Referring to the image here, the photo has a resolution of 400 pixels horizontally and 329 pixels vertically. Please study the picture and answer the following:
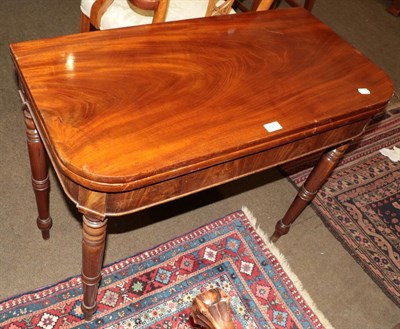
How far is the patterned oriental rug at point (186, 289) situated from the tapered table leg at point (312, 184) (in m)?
0.10

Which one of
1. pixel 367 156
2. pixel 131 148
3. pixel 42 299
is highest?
pixel 131 148

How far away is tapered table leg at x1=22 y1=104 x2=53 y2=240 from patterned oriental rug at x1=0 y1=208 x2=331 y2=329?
0.74 ft

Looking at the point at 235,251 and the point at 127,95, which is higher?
the point at 127,95

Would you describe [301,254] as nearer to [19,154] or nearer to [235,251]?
[235,251]

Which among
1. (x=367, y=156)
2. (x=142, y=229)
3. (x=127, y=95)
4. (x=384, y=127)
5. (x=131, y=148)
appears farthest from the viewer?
(x=384, y=127)

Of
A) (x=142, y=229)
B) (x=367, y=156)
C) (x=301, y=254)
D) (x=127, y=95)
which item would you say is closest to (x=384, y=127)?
(x=367, y=156)

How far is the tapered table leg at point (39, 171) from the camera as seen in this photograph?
3.92 feet

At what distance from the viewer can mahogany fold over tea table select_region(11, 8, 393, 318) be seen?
90 centimetres

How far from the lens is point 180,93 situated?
1.07m

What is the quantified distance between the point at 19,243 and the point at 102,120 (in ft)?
2.88

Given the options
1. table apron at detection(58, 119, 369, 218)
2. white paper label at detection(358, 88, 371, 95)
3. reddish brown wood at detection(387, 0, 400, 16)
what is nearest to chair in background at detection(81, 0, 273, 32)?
white paper label at detection(358, 88, 371, 95)

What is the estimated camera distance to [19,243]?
159 cm

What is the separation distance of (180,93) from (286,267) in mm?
974

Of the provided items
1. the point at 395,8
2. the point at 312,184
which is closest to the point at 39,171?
the point at 312,184
